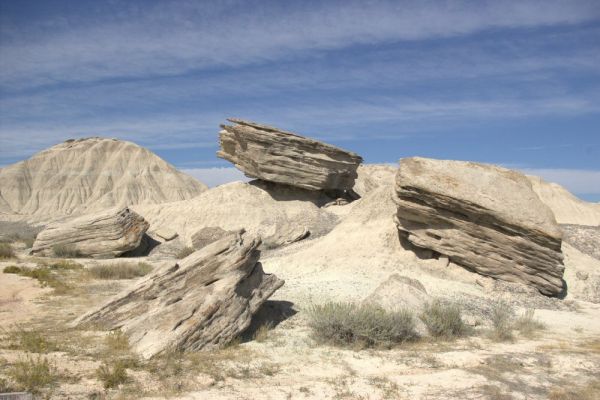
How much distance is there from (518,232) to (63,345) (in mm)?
10052

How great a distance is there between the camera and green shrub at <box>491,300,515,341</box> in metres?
9.45

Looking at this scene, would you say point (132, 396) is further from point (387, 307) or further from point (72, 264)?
point (72, 264)

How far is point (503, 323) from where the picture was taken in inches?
392

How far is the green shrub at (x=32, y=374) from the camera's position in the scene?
618cm

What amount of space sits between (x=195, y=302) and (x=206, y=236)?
16479mm

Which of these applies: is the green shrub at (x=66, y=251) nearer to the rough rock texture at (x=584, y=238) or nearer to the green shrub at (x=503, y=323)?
the green shrub at (x=503, y=323)

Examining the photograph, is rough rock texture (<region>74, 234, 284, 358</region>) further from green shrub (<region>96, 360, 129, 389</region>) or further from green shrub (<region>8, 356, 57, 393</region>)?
green shrub (<region>8, 356, 57, 393</region>)

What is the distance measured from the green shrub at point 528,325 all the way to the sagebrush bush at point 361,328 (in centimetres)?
241

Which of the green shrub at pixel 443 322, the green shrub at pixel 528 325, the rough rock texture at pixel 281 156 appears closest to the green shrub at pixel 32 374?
the green shrub at pixel 443 322

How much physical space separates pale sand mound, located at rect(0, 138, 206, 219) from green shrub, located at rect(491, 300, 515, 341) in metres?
59.5

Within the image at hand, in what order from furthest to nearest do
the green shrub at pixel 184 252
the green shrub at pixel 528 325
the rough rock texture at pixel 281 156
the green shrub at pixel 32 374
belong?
the rough rock texture at pixel 281 156 → the green shrub at pixel 184 252 → the green shrub at pixel 528 325 → the green shrub at pixel 32 374

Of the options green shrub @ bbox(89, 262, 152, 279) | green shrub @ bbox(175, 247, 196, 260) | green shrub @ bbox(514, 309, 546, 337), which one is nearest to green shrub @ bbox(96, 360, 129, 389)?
green shrub @ bbox(514, 309, 546, 337)

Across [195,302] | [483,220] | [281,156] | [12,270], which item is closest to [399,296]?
[483,220]

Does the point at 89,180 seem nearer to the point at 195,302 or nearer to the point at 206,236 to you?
the point at 206,236
